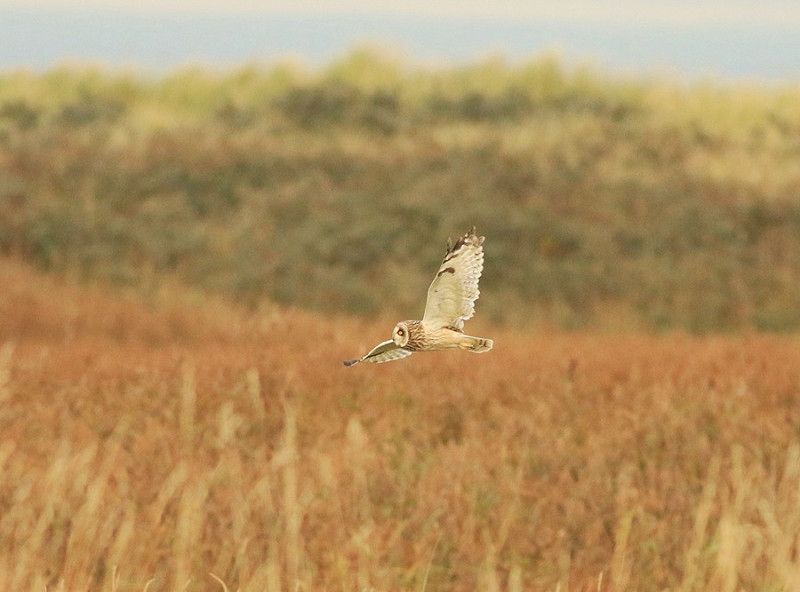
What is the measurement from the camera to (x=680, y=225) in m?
18.4

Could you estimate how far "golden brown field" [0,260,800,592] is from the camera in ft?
16.3

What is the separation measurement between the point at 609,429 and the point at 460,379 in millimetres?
1210

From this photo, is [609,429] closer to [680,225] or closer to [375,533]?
[375,533]

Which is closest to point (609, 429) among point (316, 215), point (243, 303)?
point (243, 303)

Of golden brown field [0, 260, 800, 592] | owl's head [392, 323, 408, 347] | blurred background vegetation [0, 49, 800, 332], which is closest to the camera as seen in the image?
owl's head [392, 323, 408, 347]

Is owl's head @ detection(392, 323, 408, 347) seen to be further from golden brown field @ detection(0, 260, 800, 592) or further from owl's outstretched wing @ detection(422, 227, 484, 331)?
golden brown field @ detection(0, 260, 800, 592)

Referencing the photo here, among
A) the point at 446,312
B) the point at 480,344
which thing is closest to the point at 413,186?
the point at 446,312

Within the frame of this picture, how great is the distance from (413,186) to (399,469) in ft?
43.9

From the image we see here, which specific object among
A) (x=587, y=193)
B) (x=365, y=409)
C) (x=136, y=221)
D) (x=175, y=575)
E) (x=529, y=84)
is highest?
(x=529, y=84)

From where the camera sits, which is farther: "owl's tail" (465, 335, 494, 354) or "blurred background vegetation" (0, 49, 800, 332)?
Result: "blurred background vegetation" (0, 49, 800, 332)

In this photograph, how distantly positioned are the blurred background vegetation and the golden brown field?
23.6ft

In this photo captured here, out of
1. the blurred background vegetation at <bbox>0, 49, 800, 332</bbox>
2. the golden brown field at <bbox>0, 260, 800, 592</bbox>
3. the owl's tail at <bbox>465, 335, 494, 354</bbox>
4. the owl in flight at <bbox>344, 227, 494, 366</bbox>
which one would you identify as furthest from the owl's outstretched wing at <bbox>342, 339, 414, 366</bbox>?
the blurred background vegetation at <bbox>0, 49, 800, 332</bbox>

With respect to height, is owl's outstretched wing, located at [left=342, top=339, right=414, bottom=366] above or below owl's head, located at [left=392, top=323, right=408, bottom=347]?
below

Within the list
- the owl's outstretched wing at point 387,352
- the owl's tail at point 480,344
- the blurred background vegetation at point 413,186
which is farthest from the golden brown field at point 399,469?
the blurred background vegetation at point 413,186
